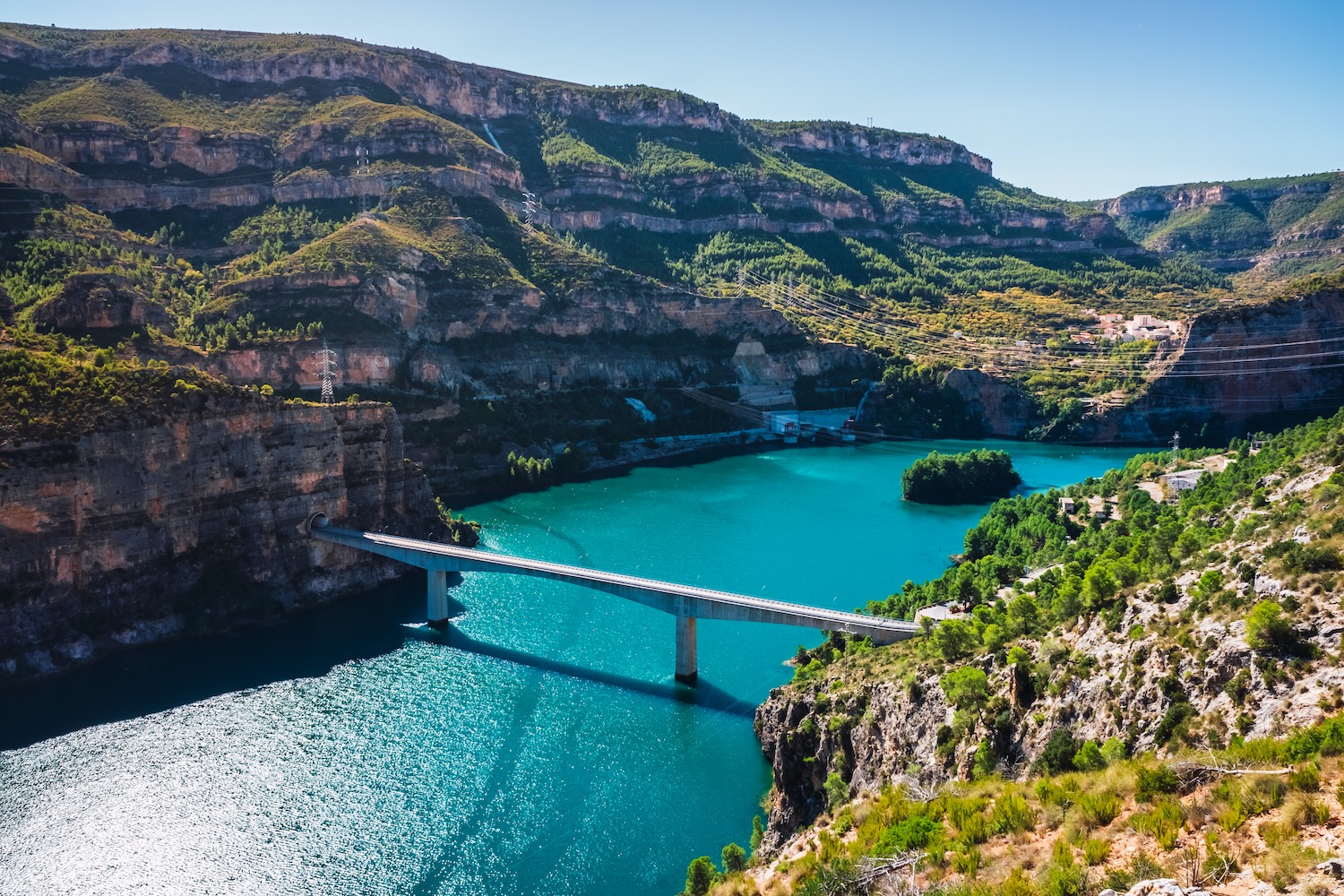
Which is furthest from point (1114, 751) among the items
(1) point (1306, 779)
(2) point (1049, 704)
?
(1) point (1306, 779)

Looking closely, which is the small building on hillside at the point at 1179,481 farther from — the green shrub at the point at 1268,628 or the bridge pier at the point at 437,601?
the bridge pier at the point at 437,601

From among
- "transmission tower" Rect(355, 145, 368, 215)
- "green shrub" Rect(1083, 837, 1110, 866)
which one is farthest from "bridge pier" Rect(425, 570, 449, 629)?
"transmission tower" Rect(355, 145, 368, 215)

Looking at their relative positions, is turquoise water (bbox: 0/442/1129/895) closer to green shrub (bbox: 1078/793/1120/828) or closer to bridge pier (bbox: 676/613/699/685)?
bridge pier (bbox: 676/613/699/685)

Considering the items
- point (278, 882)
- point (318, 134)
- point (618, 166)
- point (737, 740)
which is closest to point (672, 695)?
point (737, 740)

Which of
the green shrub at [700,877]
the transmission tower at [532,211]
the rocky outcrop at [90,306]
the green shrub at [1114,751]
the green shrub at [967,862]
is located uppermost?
the transmission tower at [532,211]

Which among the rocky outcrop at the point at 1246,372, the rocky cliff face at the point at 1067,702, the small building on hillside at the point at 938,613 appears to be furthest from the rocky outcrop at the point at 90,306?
the rocky outcrop at the point at 1246,372
